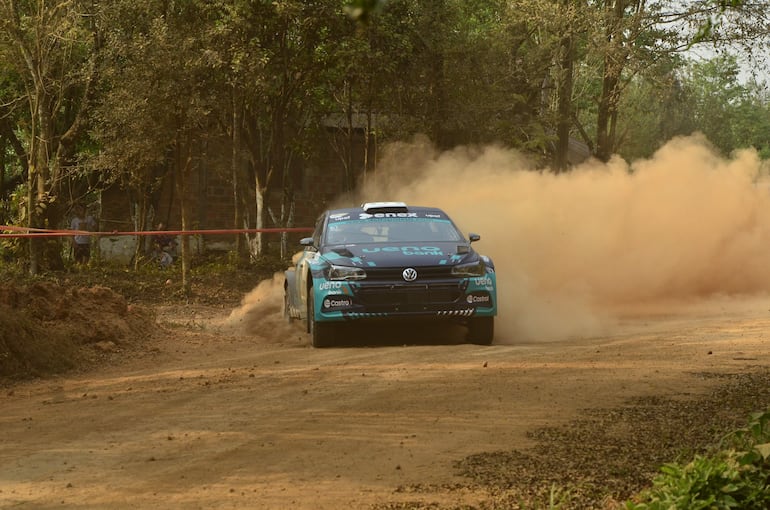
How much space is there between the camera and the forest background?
24203 millimetres

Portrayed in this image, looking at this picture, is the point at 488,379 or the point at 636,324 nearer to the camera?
the point at 488,379

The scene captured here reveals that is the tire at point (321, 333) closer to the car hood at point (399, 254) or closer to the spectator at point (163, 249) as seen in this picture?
the car hood at point (399, 254)

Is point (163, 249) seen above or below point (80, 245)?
below

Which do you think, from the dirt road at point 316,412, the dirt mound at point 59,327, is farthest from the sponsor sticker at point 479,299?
the dirt mound at point 59,327

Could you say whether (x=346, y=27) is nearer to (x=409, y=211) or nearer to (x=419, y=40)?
(x=419, y=40)

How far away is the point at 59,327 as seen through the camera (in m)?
14.6

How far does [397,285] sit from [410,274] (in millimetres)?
199

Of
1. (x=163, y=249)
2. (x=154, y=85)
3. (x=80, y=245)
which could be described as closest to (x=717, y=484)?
(x=154, y=85)

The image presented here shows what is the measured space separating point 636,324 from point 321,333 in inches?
212

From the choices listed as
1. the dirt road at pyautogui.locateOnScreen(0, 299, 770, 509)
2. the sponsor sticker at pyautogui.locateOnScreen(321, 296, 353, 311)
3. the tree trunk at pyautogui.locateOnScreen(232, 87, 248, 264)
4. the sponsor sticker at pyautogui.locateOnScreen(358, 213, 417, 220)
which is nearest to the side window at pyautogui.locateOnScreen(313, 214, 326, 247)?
the sponsor sticker at pyautogui.locateOnScreen(358, 213, 417, 220)

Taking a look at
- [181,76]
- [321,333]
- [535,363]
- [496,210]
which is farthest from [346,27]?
[535,363]

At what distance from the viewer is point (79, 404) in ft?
34.5

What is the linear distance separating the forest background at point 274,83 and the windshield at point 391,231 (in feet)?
14.1

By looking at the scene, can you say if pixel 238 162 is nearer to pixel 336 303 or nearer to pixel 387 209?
pixel 387 209
